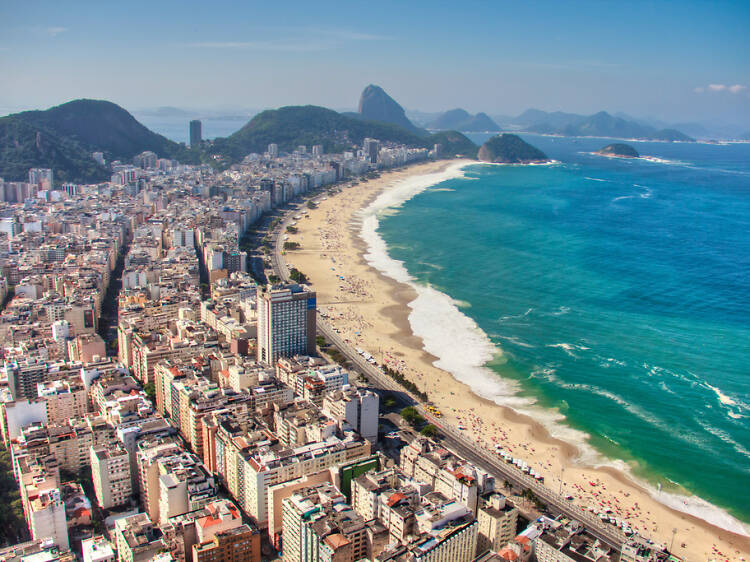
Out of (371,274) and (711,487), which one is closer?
(711,487)

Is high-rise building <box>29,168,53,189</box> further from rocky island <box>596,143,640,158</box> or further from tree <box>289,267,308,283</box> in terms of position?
rocky island <box>596,143,640,158</box>

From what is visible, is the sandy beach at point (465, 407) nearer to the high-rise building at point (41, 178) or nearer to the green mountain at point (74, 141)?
the high-rise building at point (41, 178)

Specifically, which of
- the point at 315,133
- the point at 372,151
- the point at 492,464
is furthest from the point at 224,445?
the point at 315,133

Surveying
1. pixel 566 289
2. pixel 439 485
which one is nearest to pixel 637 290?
pixel 566 289

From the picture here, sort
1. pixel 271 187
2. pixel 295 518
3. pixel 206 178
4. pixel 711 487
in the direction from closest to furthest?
pixel 295 518 < pixel 711 487 < pixel 271 187 < pixel 206 178

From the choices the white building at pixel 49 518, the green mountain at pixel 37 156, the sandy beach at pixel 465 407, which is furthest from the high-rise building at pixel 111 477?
the green mountain at pixel 37 156

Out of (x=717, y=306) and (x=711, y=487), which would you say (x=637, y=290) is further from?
(x=711, y=487)
